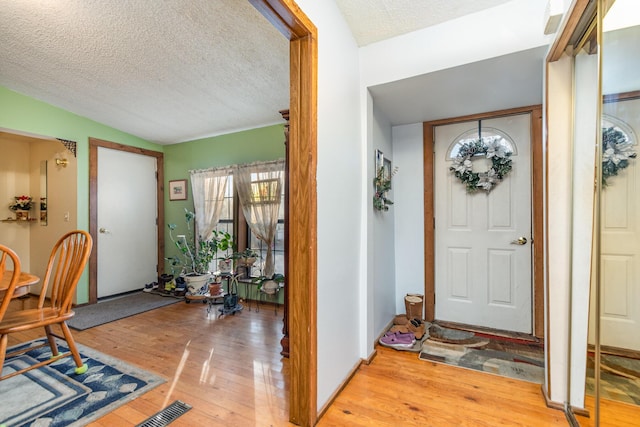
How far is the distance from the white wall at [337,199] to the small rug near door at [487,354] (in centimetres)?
74

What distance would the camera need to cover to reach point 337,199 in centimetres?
187

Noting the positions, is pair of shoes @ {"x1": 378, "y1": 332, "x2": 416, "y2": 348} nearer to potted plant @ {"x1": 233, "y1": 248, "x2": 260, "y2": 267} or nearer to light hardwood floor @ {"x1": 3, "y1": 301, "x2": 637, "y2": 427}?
light hardwood floor @ {"x1": 3, "y1": 301, "x2": 637, "y2": 427}

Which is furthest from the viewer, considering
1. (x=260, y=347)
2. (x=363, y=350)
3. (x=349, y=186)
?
(x=260, y=347)

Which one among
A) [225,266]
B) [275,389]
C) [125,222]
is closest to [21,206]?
[125,222]

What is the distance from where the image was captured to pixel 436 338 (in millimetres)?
2686

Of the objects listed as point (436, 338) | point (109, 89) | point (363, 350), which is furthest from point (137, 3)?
point (436, 338)

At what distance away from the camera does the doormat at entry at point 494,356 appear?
83.6 inches

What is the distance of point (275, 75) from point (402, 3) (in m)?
1.32

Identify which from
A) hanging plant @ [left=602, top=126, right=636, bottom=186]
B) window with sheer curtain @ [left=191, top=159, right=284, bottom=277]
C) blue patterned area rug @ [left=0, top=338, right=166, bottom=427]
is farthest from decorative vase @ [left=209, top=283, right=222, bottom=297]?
hanging plant @ [left=602, top=126, right=636, bottom=186]

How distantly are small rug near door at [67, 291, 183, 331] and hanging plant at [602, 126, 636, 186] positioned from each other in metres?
4.24

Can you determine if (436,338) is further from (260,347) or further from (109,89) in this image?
(109,89)

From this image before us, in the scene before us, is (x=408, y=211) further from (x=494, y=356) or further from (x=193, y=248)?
(x=193, y=248)

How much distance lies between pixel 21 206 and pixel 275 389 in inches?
194

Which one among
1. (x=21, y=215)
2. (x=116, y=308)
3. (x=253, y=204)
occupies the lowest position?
(x=116, y=308)
